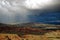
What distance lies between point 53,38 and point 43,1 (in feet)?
3.88

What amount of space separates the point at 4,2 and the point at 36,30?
4.52 ft

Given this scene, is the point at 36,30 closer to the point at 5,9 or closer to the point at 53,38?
the point at 53,38

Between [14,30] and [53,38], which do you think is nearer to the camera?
[53,38]

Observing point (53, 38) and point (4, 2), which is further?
point (4, 2)

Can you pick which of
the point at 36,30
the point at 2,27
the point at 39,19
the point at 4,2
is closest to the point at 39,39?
the point at 36,30

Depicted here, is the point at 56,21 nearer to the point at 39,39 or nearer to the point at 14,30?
the point at 39,39

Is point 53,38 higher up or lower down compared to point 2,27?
lower down

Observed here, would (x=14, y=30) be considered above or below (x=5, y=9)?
below

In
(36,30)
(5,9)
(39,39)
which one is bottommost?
(39,39)

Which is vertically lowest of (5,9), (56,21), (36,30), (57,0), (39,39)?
(39,39)

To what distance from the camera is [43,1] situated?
4469mm

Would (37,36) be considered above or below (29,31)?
below

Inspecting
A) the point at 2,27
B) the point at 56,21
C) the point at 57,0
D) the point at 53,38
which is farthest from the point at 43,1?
the point at 2,27

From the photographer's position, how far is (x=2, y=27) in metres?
4.63
